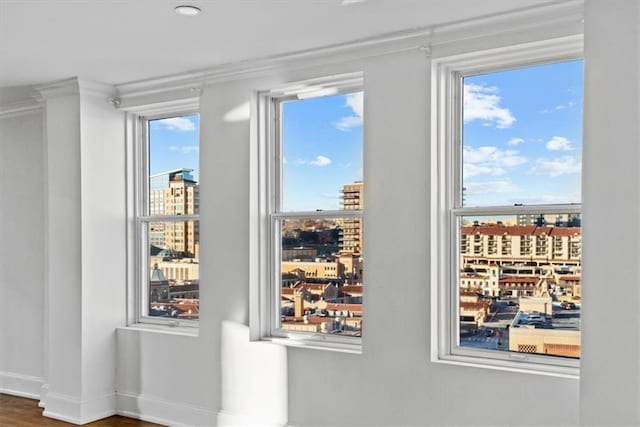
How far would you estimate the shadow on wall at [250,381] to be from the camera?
4.52m

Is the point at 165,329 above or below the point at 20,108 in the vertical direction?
below

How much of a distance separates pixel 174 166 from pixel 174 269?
31.8 inches

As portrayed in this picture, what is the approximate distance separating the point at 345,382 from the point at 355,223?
3.31 ft

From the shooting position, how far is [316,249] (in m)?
4.61

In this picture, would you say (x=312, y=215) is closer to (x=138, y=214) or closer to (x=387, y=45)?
(x=387, y=45)

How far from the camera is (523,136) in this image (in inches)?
149

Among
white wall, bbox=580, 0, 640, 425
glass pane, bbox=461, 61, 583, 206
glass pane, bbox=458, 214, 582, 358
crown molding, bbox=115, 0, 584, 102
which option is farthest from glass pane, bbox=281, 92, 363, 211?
white wall, bbox=580, 0, 640, 425

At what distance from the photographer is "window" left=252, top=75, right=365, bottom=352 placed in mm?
4434

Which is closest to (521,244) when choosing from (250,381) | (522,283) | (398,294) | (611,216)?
(522,283)

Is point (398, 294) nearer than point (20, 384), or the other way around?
point (398, 294)

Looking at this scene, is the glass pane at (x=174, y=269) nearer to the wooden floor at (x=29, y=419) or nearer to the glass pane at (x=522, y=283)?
the wooden floor at (x=29, y=419)

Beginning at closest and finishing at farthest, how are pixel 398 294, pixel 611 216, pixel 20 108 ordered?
pixel 611 216, pixel 398 294, pixel 20 108

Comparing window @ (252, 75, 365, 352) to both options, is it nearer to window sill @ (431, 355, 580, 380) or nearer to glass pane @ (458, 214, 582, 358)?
window sill @ (431, 355, 580, 380)

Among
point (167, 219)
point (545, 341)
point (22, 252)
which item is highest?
point (167, 219)
